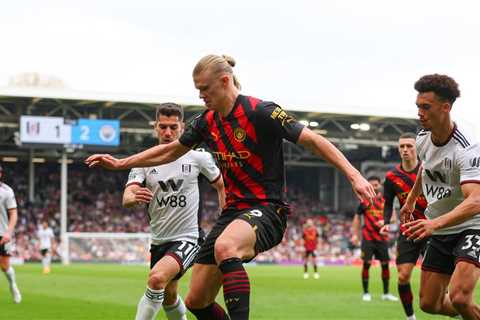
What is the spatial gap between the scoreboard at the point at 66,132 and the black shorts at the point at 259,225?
41.1 m

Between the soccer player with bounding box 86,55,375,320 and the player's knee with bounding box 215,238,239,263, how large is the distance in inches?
0.9

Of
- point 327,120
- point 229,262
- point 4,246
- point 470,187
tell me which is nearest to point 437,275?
point 470,187

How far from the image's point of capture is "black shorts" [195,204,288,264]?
678cm

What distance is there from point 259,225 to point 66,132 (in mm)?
41840

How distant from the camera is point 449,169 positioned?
7668 millimetres

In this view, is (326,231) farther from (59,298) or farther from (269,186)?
(269,186)

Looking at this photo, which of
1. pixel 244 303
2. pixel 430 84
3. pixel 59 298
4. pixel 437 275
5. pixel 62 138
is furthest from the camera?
pixel 62 138

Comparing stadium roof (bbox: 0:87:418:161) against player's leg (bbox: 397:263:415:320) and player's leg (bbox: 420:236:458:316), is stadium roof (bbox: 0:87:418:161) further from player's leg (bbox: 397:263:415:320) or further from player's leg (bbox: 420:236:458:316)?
player's leg (bbox: 420:236:458:316)

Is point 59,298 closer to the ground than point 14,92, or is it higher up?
closer to the ground

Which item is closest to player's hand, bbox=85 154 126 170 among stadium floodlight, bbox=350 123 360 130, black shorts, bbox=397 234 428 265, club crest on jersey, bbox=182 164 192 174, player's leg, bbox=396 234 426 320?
club crest on jersey, bbox=182 164 192 174

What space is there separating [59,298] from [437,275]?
36.8 feet

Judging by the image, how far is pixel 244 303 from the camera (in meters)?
6.26

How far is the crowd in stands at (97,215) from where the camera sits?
54.2 meters

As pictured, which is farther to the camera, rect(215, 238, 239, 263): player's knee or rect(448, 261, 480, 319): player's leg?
rect(448, 261, 480, 319): player's leg
